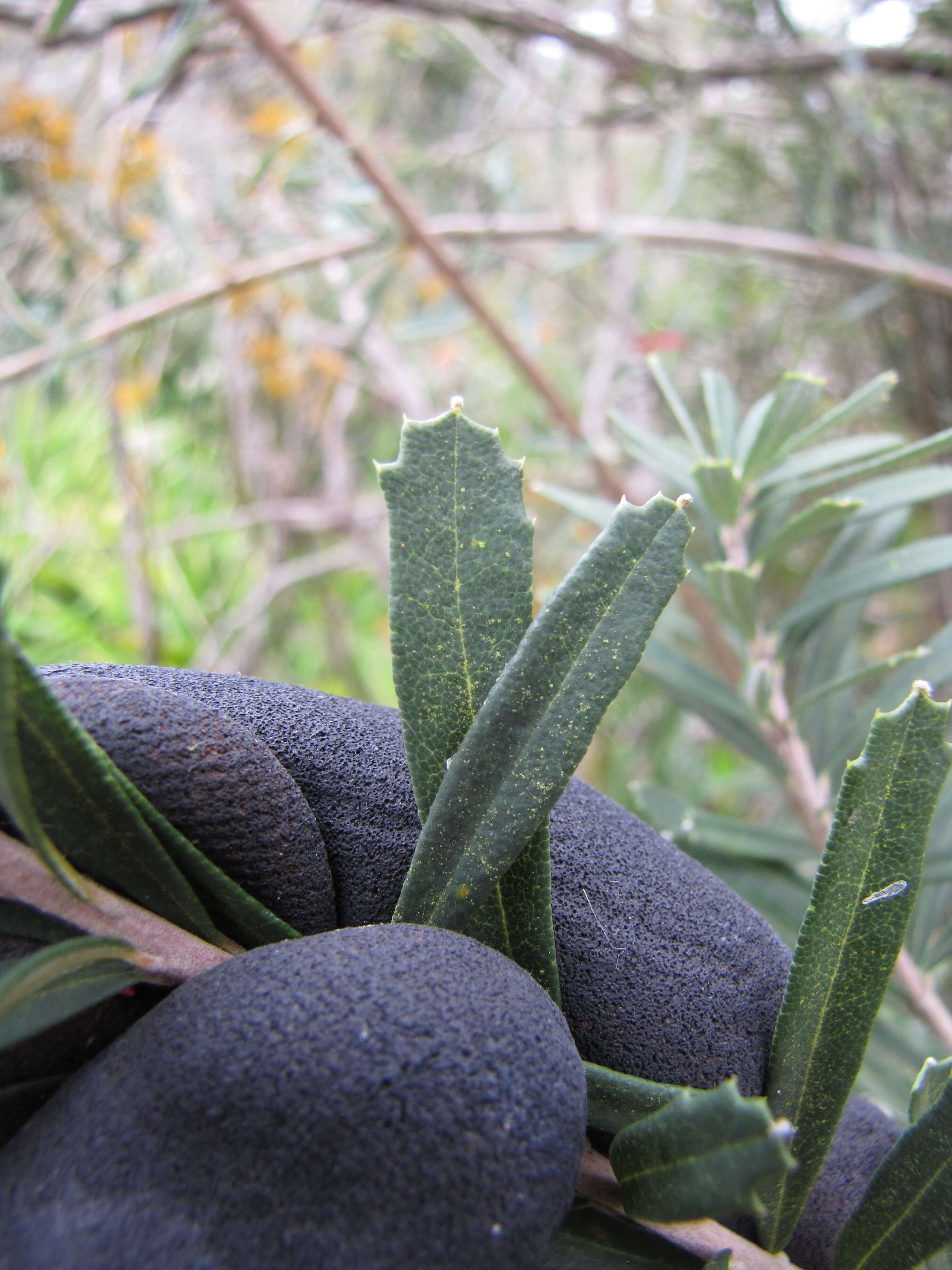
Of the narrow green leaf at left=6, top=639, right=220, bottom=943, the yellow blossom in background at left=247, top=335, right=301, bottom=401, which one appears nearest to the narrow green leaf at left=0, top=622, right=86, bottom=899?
the narrow green leaf at left=6, top=639, right=220, bottom=943

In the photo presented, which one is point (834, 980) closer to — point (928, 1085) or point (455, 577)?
point (928, 1085)

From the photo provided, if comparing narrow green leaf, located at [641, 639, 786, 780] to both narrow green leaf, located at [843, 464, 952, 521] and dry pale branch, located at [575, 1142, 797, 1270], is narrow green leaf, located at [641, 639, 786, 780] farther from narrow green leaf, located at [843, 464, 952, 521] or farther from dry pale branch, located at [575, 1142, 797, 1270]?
dry pale branch, located at [575, 1142, 797, 1270]

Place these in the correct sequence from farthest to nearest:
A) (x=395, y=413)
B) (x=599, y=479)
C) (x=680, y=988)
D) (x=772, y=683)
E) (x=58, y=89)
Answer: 1. (x=395, y=413)
2. (x=58, y=89)
3. (x=599, y=479)
4. (x=772, y=683)
5. (x=680, y=988)

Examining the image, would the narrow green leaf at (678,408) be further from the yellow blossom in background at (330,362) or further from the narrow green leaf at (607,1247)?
the yellow blossom in background at (330,362)

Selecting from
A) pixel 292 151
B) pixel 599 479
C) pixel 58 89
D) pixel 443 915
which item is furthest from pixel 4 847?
pixel 58 89

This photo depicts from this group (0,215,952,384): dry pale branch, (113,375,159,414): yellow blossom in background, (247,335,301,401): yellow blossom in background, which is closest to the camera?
(0,215,952,384): dry pale branch

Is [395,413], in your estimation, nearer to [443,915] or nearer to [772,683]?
[772,683]

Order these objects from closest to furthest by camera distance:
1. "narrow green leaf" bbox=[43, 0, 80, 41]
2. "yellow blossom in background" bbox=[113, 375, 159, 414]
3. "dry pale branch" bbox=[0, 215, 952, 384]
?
"narrow green leaf" bbox=[43, 0, 80, 41]
"dry pale branch" bbox=[0, 215, 952, 384]
"yellow blossom in background" bbox=[113, 375, 159, 414]
